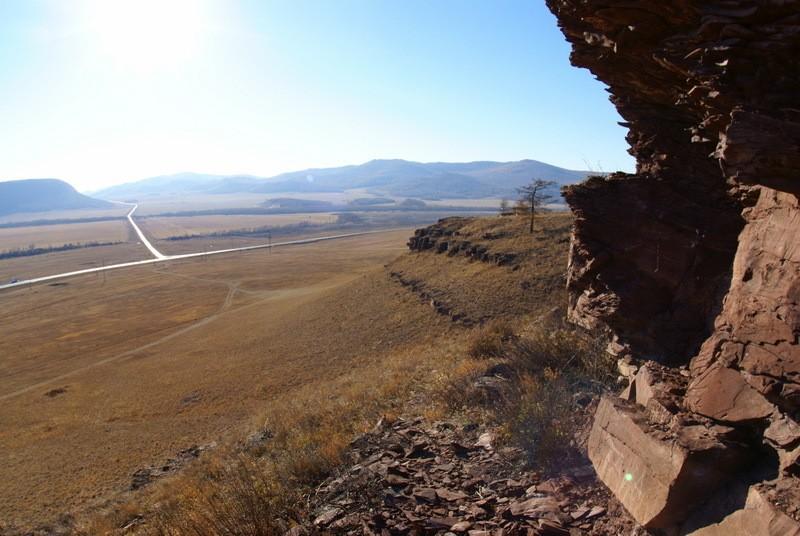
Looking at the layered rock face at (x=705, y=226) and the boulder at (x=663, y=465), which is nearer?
the layered rock face at (x=705, y=226)

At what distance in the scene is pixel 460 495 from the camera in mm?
7793

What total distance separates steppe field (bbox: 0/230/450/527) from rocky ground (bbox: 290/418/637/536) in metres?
14.7

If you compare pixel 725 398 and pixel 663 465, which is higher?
pixel 725 398

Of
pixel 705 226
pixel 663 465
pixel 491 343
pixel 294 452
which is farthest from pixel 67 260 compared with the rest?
pixel 663 465

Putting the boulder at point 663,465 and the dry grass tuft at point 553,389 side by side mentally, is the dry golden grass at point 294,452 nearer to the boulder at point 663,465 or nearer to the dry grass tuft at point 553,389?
the dry grass tuft at point 553,389

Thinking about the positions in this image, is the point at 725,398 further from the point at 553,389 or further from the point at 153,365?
the point at 153,365

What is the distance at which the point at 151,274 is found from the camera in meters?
107

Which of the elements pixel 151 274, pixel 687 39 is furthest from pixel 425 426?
pixel 151 274

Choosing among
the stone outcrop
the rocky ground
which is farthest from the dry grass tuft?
the stone outcrop

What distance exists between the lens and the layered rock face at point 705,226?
545cm

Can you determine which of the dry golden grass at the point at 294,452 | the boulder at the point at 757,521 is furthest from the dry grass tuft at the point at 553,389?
the boulder at the point at 757,521

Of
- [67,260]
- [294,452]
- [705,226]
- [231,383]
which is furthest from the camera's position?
[67,260]

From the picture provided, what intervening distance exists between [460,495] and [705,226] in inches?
239

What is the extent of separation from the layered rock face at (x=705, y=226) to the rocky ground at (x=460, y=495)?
533mm
